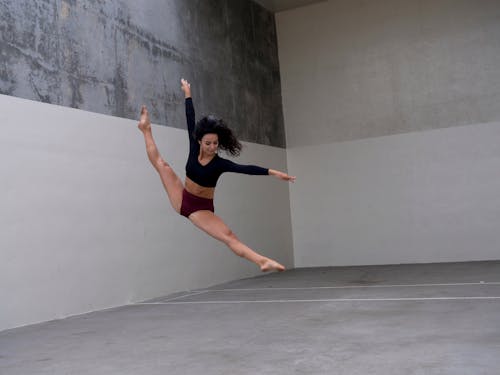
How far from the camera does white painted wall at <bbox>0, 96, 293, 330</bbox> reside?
5.83 metres

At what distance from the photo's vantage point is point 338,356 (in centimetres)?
353

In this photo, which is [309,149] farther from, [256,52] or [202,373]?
[202,373]

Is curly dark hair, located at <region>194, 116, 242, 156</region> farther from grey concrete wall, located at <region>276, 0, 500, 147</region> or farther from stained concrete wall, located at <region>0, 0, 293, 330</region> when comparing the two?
grey concrete wall, located at <region>276, 0, 500, 147</region>

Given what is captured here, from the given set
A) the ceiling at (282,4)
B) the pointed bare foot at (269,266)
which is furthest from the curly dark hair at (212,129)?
the ceiling at (282,4)

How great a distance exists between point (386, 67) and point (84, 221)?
672 centimetres

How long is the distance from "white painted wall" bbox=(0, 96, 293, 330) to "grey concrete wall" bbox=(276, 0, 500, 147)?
3.53 meters

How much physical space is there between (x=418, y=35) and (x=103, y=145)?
6.54 m

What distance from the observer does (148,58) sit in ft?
26.0

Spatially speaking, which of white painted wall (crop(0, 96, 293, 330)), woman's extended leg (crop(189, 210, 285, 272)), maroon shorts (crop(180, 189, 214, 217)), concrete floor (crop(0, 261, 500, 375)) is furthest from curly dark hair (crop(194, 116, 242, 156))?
white painted wall (crop(0, 96, 293, 330))

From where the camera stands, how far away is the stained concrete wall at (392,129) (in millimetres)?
10055

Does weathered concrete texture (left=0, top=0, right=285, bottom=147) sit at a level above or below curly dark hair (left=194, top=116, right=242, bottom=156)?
above

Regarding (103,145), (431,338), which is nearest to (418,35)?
(103,145)

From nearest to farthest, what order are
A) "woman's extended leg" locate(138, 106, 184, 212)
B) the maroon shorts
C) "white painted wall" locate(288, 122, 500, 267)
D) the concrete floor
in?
the concrete floor
the maroon shorts
"woman's extended leg" locate(138, 106, 184, 212)
"white painted wall" locate(288, 122, 500, 267)

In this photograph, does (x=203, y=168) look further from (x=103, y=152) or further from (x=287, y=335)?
(x=103, y=152)
